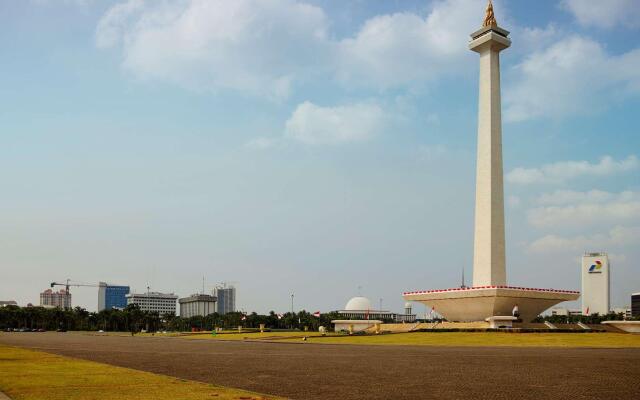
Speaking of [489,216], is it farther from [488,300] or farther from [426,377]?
[426,377]

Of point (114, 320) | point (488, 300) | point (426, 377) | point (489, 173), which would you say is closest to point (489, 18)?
point (489, 173)

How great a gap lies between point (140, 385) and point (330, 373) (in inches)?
247

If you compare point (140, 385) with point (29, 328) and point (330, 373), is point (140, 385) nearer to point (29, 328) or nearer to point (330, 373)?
point (330, 373)

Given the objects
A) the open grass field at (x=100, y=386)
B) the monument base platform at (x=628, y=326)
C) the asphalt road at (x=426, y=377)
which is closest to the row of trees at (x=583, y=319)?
the monument base platform at (x=628, y=326)

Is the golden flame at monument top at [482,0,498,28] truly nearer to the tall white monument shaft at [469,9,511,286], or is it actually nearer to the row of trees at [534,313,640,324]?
the tall white monument shaft at [469,9,511,286]

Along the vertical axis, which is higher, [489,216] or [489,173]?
[489,173]

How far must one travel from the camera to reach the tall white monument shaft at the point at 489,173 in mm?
76500

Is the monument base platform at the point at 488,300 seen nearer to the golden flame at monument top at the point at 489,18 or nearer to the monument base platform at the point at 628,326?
the monument base platform at the point at 628,326

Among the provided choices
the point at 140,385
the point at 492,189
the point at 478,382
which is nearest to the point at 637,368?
the point at 478,382

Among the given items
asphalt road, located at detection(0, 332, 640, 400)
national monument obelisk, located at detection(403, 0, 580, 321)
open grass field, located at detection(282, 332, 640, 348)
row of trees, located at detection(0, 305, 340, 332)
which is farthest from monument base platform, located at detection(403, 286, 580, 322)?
row of trees, located at detection(0, 305, 340, 332)

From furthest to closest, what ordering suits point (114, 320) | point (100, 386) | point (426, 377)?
1. point (114, 320)
2. point (426, 377)
3. point (100, 386)

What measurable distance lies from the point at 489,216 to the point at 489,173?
16.6 ft

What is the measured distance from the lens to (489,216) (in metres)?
76.7

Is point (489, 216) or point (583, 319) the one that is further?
point (583, 319)
